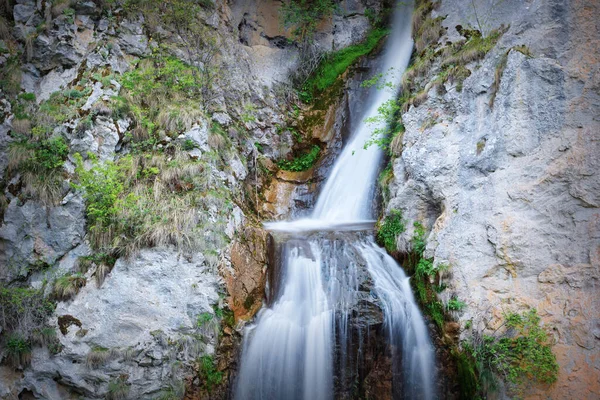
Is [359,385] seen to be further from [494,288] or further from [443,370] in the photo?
[494,288]

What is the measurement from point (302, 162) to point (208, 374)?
17.7 ft

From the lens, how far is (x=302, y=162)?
29.0 feet

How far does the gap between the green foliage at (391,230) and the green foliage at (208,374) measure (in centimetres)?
326

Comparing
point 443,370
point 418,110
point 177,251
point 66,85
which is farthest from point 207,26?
point 443,370

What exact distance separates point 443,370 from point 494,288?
4.14 ft

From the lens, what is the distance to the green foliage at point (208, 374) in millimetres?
4816

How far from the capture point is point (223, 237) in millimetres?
5605

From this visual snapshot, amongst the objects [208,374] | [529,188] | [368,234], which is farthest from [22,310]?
[529,188]

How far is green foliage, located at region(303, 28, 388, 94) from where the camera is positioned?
33.7ft

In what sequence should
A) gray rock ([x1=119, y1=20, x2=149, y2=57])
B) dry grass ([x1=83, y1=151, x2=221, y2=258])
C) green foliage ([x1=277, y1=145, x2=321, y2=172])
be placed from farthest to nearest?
green foliage ([x1=277, y1=145, x2=321, y2=172])
gray rock ([x1=119, y1=20, x2=149, y2=57])
dry grass ([x1=83, y1=151, x2=221, y2=258])

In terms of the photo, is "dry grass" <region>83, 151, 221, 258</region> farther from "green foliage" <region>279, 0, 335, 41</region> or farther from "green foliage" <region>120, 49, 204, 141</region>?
"green foliage" <region>279, 0, 335, 41</region>

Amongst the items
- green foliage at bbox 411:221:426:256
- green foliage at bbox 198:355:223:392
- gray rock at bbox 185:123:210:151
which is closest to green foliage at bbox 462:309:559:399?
green foliage at bbox 411:221:426:256

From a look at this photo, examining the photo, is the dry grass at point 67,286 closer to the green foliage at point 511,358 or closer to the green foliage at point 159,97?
the green foliage at point 159,97

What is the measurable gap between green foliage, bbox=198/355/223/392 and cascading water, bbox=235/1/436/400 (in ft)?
1.00
